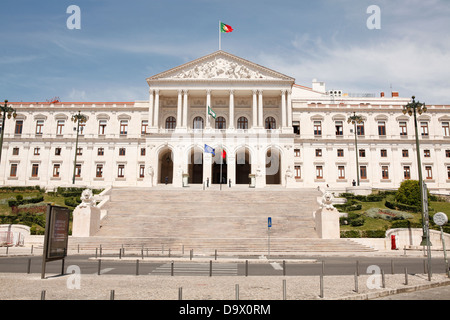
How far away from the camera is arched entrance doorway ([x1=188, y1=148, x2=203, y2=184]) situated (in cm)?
6288

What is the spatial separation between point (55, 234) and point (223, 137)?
4580 cm

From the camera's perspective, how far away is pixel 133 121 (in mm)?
68188

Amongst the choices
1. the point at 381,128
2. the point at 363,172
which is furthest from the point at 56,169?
the point at 381,128

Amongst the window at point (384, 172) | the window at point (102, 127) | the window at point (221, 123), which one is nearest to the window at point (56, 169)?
the window at point (102, 127)

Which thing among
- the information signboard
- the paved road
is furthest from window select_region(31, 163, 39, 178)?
the information signboard

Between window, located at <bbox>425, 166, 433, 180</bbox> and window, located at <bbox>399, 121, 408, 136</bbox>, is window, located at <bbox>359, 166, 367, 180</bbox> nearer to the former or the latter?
window, located at <bbox>399, 121, 408, 136</bbox>

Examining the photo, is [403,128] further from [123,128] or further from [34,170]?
[34,170]

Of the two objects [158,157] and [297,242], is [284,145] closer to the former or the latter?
[158,157]

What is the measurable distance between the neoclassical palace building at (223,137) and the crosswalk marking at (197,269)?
1534 inches

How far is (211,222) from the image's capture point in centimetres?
3469

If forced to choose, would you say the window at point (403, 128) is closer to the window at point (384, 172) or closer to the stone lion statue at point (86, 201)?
the window at point (384, 172)

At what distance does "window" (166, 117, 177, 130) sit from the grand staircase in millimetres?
22006
